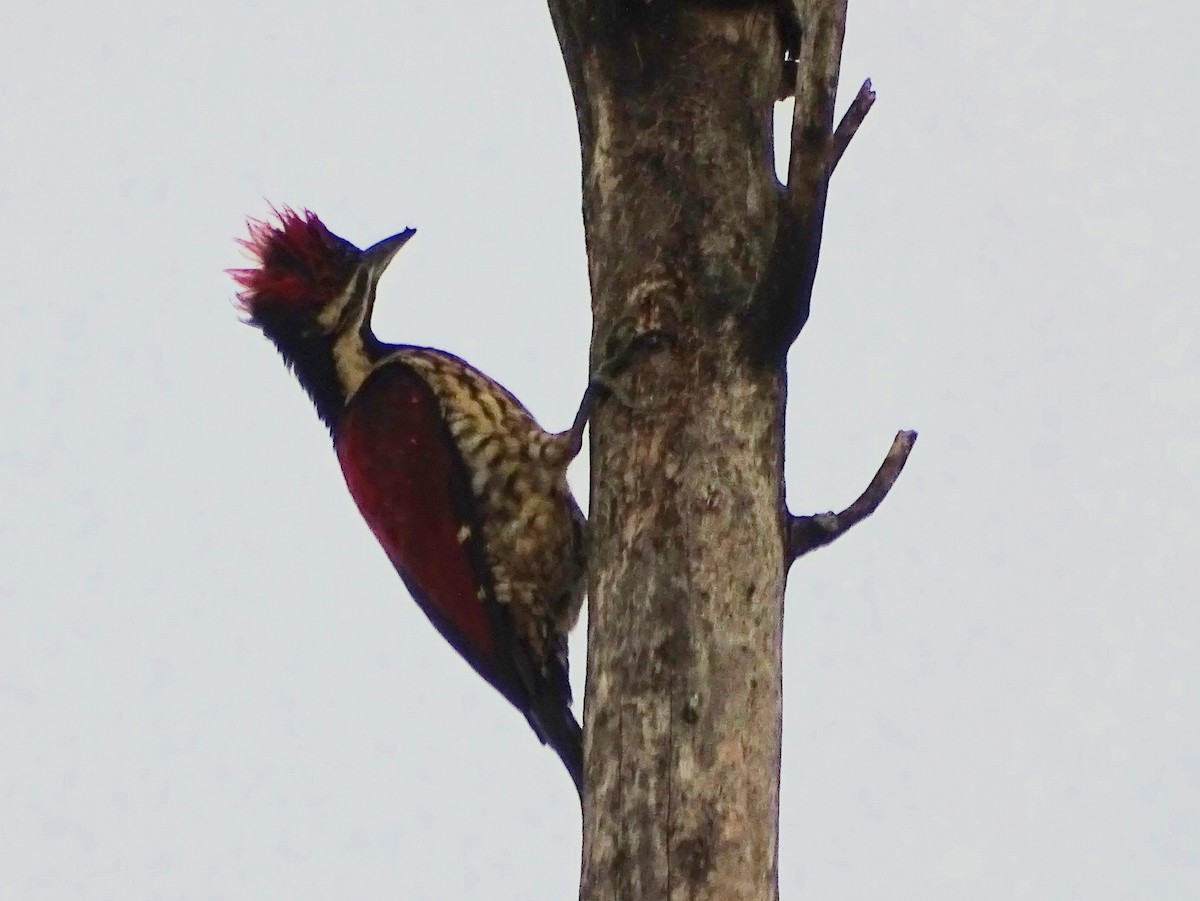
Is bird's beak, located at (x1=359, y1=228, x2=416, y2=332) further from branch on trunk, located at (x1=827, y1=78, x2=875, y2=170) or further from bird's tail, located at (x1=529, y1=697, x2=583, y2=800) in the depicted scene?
branch on trunk, located at (x1=827, y1=78, x2=875, y2=170)

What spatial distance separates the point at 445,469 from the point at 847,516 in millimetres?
1633

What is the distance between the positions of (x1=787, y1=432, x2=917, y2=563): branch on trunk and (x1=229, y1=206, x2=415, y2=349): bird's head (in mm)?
2077

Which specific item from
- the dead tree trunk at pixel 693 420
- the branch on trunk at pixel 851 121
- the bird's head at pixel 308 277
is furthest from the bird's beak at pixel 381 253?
the branch on trunk at pixel 851 121

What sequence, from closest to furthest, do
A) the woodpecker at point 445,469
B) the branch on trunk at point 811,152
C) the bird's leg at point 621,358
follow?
the branch on trunk at point 811,152, the bird's leg at point 621,358, the woodpecker at point 445,469

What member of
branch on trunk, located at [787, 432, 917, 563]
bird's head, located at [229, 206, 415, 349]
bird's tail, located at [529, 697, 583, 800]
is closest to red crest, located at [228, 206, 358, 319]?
bird's head, located at [229, 206, 415, 349]

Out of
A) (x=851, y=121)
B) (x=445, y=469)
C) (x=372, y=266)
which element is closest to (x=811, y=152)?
(x=851, y=121)

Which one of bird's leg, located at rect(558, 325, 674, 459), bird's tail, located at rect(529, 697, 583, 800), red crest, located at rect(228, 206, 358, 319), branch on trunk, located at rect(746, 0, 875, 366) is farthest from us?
red crest, located at rect(228, 206, 358, 319)

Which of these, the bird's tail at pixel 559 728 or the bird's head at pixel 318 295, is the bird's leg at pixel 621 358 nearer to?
the bird's tail at pixel 559 728

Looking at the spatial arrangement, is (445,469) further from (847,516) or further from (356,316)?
(847,516)

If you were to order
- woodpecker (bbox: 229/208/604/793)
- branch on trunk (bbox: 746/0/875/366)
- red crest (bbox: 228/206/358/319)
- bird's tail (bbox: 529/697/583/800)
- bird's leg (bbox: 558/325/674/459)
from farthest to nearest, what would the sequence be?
1. red crest (bbox: 228/206/358/319)
2. woodpecker (bbox: 229/208/604/793)
3. bird's tail (bbox: 529/697/583/800)
4. bird's leg (bbox: 558/325/674/459)
5. branch on trunk (bbox: 746/0/875/366)

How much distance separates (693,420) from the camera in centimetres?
282

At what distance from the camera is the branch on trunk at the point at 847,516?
273cm

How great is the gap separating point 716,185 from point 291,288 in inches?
71.5

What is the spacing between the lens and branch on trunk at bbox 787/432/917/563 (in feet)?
8.95
